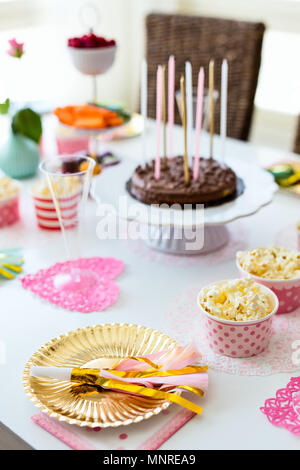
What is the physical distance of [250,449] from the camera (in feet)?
2.60

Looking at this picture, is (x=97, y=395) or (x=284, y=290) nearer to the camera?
(x=97, y=395)

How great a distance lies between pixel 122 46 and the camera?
3.41 meters

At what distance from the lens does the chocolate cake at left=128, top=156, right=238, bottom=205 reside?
1244 mm

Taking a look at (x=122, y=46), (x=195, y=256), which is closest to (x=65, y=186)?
(x=195, y=256)

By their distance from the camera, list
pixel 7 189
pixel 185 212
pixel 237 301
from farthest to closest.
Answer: pixel 7 189, pixel 185 212, pixel 237 301

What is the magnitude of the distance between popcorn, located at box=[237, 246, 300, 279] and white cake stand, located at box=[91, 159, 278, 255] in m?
0.11

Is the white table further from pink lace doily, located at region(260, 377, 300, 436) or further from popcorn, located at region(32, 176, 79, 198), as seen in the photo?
popcorn, located at region(32, 176, 79, 198)

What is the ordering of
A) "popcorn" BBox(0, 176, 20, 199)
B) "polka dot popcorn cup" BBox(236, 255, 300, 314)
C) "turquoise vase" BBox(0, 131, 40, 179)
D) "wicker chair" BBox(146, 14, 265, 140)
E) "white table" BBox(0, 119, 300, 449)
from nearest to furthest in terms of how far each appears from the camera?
1. "white table" BBox(0, 119, 300, 449)
2. "polka dot popcorn cup" BBox(236, 255, 300, 314)
3. "popcorn" BBox(0, 176, 20, 199)
4. "turquoise vase" BBox(0, 131, 40, 179)
5. "wicker chair" BBox(146, 14, 265, 140)

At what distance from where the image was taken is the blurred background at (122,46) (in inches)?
115

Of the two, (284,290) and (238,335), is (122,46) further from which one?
(238,335)

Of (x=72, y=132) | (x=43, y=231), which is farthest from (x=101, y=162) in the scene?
(x=43, y=231)

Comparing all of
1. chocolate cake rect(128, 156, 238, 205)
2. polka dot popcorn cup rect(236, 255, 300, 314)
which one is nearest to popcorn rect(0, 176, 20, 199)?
chocolate cake rect(128, 156, 238, 205)

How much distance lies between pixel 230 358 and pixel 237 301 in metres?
0.10

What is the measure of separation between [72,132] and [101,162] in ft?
0.37
